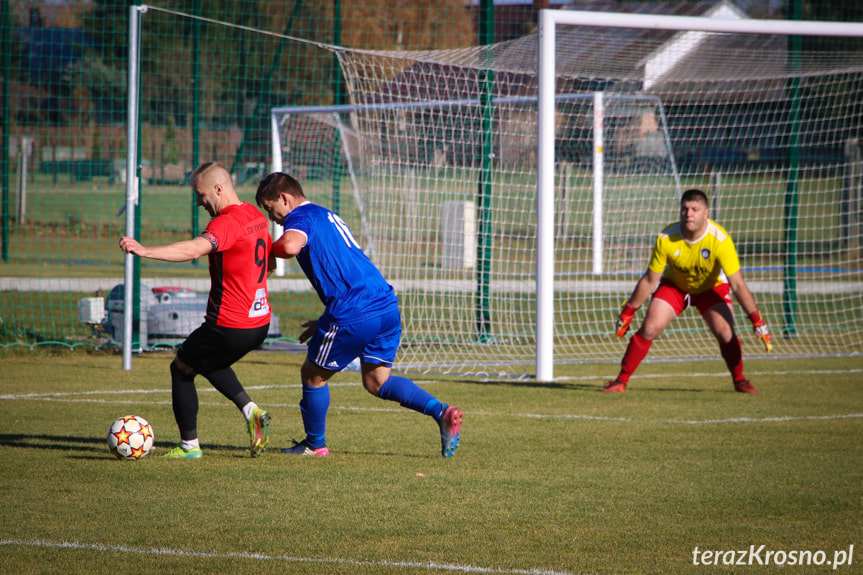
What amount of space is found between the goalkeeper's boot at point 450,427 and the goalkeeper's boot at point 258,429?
3.56 feet

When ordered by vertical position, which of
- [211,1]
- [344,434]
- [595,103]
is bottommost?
[344,434]

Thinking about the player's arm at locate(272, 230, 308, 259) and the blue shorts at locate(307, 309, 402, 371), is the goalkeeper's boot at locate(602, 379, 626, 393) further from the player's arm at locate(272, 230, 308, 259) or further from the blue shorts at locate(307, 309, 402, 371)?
the player's arm at locate(272, 230, 308, 259)

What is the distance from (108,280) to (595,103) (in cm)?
835

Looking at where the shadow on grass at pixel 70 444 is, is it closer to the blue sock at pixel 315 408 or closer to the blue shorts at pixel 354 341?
the blue sock at pixel 315 408

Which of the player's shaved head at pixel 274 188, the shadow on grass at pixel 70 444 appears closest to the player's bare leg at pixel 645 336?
the shadow on grass at pixel 70 444

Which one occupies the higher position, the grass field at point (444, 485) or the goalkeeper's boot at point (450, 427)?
the goalkeeper's boot at point (450, 427)

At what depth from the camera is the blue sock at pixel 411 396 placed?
5754 mm

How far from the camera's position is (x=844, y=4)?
19.2m

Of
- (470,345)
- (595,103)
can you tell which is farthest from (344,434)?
(595,103)

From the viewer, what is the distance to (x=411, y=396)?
5.78 metres

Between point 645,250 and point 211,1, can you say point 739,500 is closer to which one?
point 645,250

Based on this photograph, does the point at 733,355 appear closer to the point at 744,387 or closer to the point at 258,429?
the point at 744,387

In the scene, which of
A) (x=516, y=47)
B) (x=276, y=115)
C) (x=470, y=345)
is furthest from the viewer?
(x=276, y=115)

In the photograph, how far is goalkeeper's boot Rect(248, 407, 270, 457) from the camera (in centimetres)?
565
